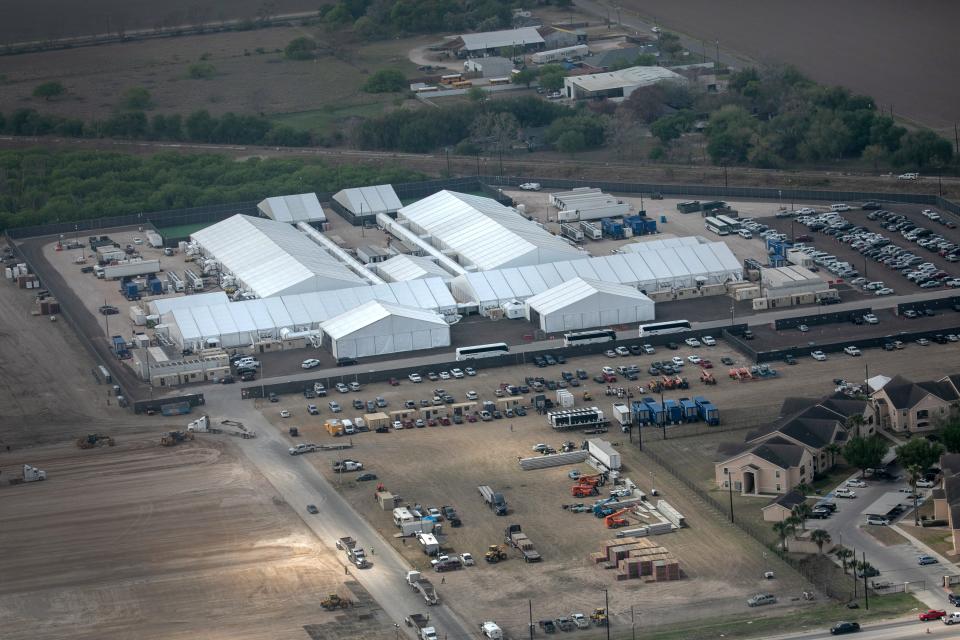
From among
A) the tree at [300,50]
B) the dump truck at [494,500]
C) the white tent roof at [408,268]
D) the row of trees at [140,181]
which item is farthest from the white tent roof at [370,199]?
the dump truck at [494,500]

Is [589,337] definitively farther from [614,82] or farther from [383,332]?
[614,82]

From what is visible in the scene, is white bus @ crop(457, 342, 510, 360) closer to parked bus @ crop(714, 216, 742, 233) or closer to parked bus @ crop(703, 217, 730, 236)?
parked bus @ crop(703, 217, 730, 236)

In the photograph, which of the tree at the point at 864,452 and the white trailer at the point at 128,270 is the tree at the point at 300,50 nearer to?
the white trailer at the point at 128,270

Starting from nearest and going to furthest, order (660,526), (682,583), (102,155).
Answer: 1. (682,583)
2. (660,526)
3. (102,155)

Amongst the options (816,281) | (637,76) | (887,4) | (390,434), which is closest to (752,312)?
(816,281)

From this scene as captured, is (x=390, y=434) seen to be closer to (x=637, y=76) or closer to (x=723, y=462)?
(x=723, y=462)

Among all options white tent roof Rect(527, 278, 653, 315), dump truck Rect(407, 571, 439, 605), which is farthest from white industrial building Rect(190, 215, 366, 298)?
dump truck Rect(407, 571, 439, 605)

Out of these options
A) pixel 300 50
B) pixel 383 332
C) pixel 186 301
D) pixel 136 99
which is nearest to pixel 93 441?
pixel 383 332
